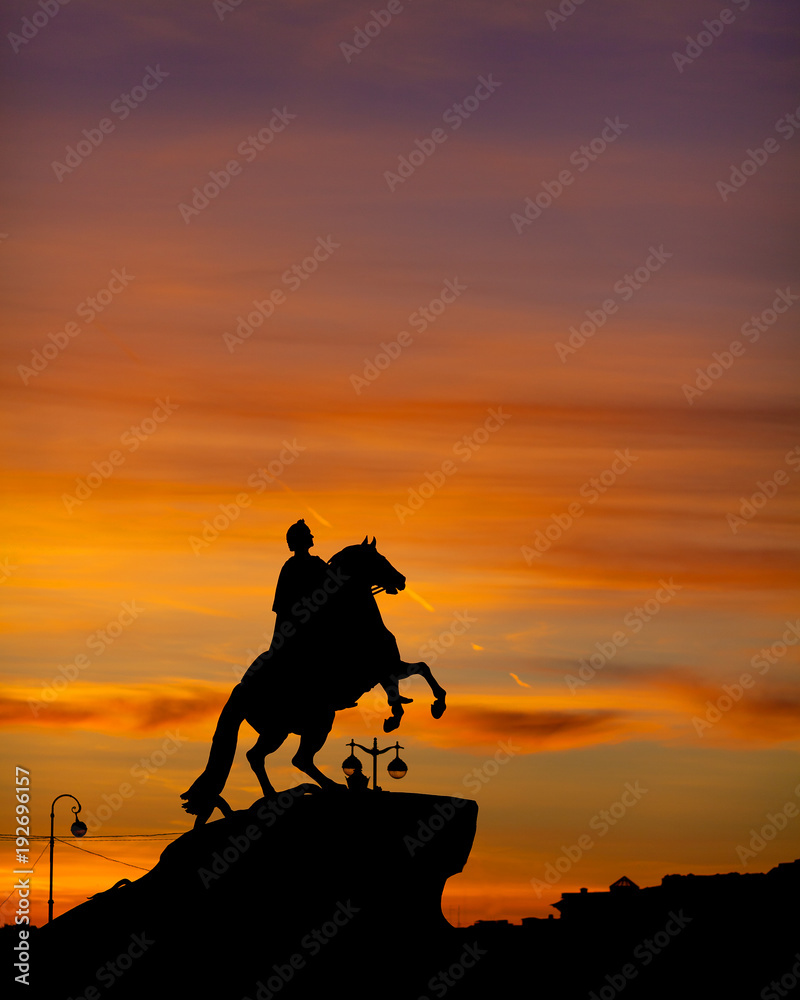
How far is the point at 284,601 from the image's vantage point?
904 inches

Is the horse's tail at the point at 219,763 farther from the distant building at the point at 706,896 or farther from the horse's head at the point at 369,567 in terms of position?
the distant building at the point at 706,896

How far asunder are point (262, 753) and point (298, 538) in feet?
8.86

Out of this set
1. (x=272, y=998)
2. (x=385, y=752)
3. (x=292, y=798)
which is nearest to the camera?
(x=272, y=998)

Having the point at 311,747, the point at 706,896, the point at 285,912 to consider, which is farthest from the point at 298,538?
the point at 706,896

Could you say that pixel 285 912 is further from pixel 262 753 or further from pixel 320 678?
pixel 320 678

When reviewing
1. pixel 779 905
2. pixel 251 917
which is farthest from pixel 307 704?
pixel 779 905

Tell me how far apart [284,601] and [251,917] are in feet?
12.9

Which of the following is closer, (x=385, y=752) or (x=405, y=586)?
(x=405, y=586)

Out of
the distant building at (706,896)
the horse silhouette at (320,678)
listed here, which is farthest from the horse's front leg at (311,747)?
the distant building at (706,896)

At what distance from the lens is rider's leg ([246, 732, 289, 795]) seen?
2283 centimetres

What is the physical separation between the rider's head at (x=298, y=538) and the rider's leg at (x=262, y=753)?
2311 millimetres

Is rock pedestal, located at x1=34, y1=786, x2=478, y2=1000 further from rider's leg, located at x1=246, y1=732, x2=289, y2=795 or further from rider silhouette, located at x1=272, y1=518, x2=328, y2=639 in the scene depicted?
rider silhouette, located at x1=272, y1=518, x2=328, y2=639

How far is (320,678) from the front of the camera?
2278 cm

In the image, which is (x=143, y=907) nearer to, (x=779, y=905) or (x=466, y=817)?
A: (x=466, y=817)
